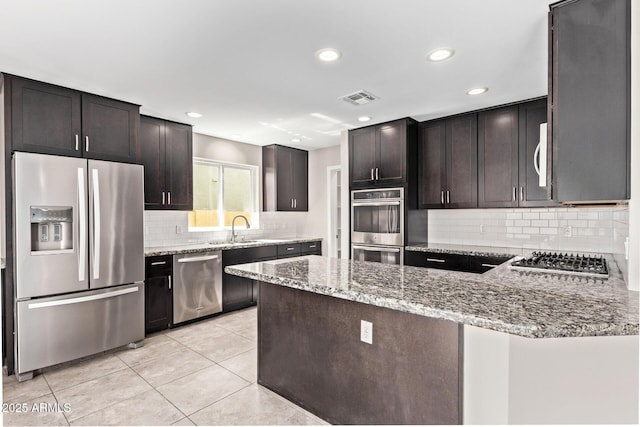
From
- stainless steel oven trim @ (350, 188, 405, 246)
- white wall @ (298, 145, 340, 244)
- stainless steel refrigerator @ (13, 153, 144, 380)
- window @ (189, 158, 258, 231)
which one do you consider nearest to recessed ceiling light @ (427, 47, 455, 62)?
stainless steel oven trim @ (350, 188, 405, 246)

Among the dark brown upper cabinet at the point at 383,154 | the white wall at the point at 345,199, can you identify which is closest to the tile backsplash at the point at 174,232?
the white wall at the point at 345,199

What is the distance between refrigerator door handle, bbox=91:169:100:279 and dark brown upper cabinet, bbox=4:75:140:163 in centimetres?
25

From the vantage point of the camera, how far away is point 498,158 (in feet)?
11.7

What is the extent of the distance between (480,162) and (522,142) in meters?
0.43

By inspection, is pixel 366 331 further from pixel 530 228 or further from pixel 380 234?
pixel 530 228

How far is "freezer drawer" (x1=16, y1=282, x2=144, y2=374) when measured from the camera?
2.63 meters

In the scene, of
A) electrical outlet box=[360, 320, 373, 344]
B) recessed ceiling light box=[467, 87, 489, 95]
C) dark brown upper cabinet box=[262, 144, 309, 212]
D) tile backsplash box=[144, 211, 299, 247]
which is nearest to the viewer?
electrical outlet box=[360, 320, 373, 344]

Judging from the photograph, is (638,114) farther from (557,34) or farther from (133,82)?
(133,82)

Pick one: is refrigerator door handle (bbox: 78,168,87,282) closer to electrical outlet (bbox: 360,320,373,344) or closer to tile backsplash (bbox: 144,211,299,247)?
tile backsplash (bbox: 144,211,299,247)

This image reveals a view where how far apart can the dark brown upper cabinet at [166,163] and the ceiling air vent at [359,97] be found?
2147mm

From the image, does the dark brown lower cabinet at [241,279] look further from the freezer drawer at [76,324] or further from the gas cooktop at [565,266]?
the gas cooktop at [565,266]

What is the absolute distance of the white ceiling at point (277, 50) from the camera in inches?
A: 73.4

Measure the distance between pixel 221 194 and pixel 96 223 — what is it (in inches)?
82.7

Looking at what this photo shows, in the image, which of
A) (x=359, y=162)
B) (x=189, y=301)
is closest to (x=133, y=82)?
(x=189, y=301)
